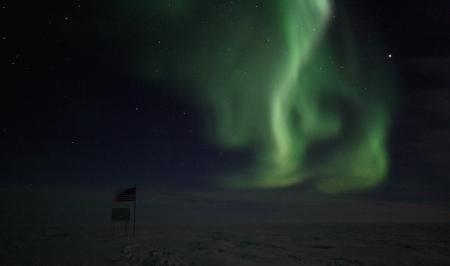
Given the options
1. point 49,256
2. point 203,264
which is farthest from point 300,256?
point 49,256

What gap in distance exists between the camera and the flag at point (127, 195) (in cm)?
2580

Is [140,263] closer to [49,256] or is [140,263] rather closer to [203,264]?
[203,264]

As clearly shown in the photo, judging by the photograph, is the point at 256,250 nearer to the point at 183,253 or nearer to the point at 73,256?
the point at 183,253

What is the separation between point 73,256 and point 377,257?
17.6 m

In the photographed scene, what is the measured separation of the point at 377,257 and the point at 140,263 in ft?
46.4

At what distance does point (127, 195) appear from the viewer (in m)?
26.0

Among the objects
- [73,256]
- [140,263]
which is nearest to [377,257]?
[140,263]

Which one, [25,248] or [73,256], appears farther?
[25,248]

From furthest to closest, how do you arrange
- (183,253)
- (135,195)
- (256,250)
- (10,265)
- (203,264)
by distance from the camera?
1. (135,195)
2. (256,250)
3. (183,253)
4. (203,264)
5. (10,265)

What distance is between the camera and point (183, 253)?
18375 millimetres

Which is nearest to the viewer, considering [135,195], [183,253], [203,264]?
[203,264]

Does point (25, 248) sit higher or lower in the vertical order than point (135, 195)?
lower

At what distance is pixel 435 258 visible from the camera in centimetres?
1905

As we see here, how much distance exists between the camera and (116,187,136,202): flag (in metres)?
25.8
